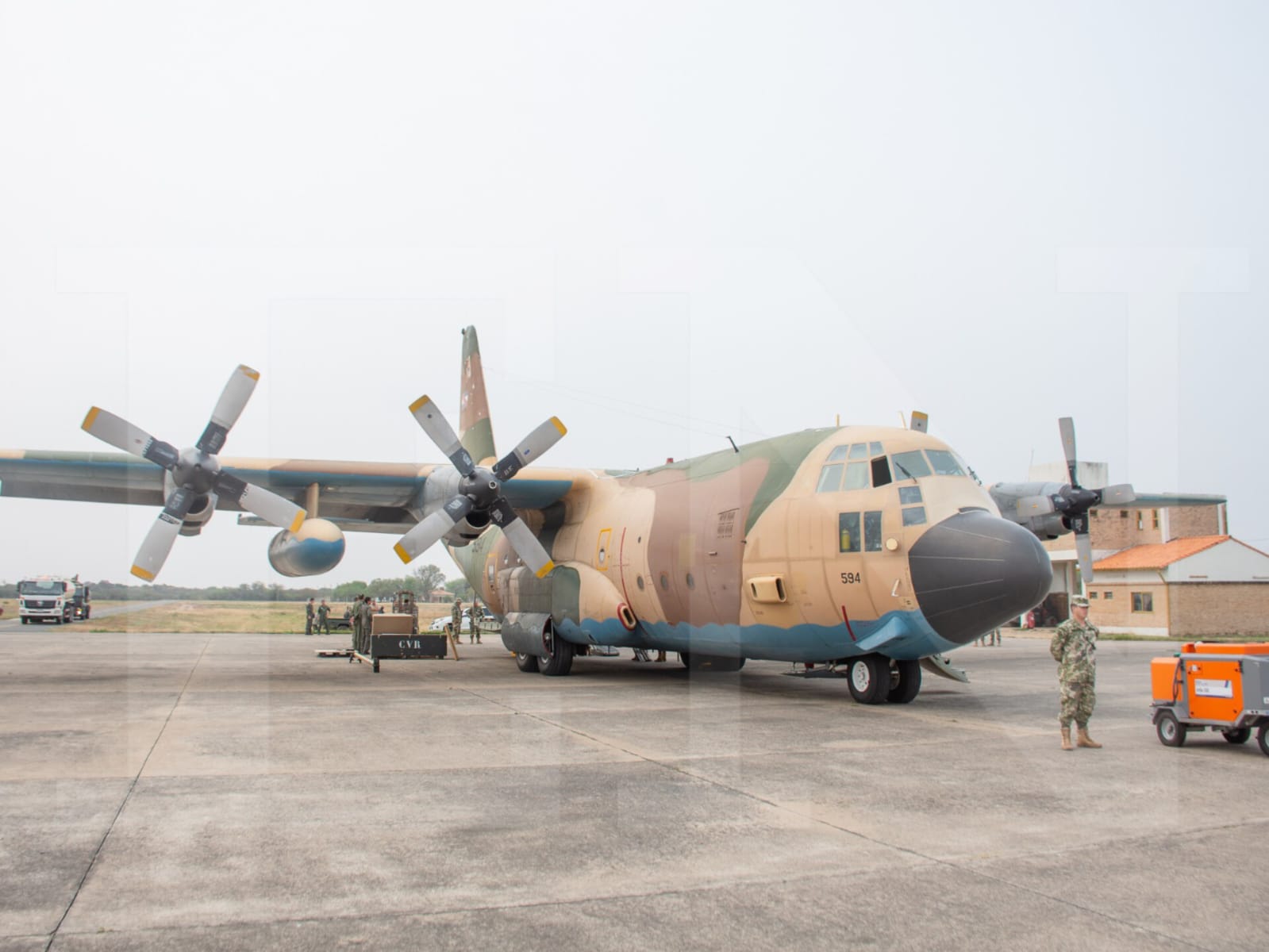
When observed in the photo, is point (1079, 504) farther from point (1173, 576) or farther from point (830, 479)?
point (1173, 576)

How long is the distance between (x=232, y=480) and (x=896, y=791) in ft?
43.4

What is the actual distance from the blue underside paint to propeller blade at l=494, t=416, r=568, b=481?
3.24 meters

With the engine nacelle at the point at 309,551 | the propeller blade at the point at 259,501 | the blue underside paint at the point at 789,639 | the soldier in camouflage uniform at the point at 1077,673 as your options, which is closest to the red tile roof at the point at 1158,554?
the blue underside paint at the point at 789,639

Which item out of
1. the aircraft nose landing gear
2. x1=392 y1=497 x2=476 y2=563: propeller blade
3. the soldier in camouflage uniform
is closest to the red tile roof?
the aircraft nose landing gear

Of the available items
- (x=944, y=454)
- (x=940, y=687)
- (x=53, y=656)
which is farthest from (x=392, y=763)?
(x=53, y=656)

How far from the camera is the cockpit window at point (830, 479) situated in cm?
1319

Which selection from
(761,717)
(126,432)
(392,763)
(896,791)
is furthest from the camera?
(126,432)

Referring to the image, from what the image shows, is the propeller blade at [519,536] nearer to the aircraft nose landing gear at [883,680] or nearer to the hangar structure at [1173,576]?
the aircraft nose landing gear at [883,680]

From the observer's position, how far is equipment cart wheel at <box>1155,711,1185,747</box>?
9.77 m

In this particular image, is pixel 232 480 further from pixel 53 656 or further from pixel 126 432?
pixel 53 656

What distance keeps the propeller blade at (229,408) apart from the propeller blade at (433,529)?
3.70 meters

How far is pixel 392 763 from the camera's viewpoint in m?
8.52

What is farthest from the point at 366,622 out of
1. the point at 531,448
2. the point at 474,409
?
the point at 531,448

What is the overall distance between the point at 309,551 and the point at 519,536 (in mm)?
3927
